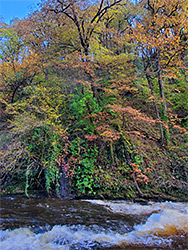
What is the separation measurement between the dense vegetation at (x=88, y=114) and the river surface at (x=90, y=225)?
27.0 inches

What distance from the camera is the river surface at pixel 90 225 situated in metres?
2.70

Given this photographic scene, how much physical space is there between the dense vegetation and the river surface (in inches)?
27.0

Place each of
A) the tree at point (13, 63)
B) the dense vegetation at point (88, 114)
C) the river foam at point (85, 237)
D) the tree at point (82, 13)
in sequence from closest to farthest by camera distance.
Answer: the river foam at point (85, 237) < the dense vegetation at point (88, 114) < the tree at point (82, 13) < the tree at point (13, 63)

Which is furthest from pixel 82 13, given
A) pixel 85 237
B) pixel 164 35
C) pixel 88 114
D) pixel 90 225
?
pixel 85 237

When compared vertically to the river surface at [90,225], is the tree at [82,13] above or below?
above

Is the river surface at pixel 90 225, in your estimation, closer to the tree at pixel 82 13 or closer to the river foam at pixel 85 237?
the river foam at pixel 85 237

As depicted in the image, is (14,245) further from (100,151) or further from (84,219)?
(100,151)

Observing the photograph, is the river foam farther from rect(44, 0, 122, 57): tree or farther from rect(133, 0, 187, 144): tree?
rect(44, 0, 122, 57): tree

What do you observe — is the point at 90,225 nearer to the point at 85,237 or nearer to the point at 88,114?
the point at 85,237

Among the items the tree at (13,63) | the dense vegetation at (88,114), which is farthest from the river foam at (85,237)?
the tree at (13,63)

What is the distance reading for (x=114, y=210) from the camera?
4.18 meters

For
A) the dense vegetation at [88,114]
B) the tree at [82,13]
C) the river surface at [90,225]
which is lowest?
the river surface at [90,225]

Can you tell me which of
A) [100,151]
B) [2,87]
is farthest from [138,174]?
[2,87]

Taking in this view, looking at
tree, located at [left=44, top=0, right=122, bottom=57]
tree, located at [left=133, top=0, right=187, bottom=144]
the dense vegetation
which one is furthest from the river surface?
tree, located at [left=44, top=0, right=122, bottom=57]
